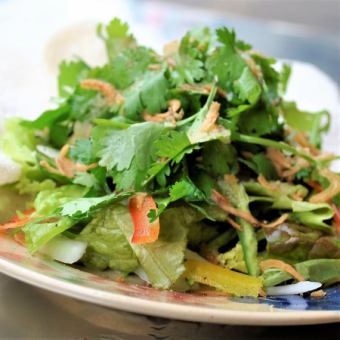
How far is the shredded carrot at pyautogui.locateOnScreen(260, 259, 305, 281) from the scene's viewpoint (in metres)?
1.38

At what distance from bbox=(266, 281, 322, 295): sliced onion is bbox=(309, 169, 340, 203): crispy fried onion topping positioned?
270 millimetres

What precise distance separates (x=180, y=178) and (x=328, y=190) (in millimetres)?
442

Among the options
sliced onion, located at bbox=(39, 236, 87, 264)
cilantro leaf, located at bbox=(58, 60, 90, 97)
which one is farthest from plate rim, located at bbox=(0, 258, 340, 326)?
cilantro leaf, located at bbox=(58, 60, 90, 97)

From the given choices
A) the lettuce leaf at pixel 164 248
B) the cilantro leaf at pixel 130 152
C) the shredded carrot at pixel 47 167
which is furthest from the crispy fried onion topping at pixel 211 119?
the shredded carrot at pixel 47 167

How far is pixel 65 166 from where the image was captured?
1.57m

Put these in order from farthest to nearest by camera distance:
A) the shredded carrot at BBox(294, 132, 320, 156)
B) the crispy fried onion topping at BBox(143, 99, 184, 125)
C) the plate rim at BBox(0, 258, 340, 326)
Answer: the shredded carrot at BBox(294, 132, 320, 156), the crispy fried onion topping at BBox(143, 99, 184, 125), the plate rim at BBox(0, 258, 340, 326)

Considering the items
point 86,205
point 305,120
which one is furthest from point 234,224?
point 305,120

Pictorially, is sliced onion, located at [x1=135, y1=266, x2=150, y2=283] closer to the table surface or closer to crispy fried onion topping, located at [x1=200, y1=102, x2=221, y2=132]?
the table surface

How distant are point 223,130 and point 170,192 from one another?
0.24 m

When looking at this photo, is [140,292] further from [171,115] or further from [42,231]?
[171,115]

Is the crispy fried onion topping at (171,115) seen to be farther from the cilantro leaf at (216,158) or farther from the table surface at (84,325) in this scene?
the table surface at (84,325)

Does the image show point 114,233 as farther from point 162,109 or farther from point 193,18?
point 193,18

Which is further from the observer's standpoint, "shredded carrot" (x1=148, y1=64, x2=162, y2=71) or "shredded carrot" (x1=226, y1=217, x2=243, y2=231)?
"shredded carrot" (x1=148, y1=64, x2=162, y2=71)

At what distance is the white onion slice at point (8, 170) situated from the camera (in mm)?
1500
